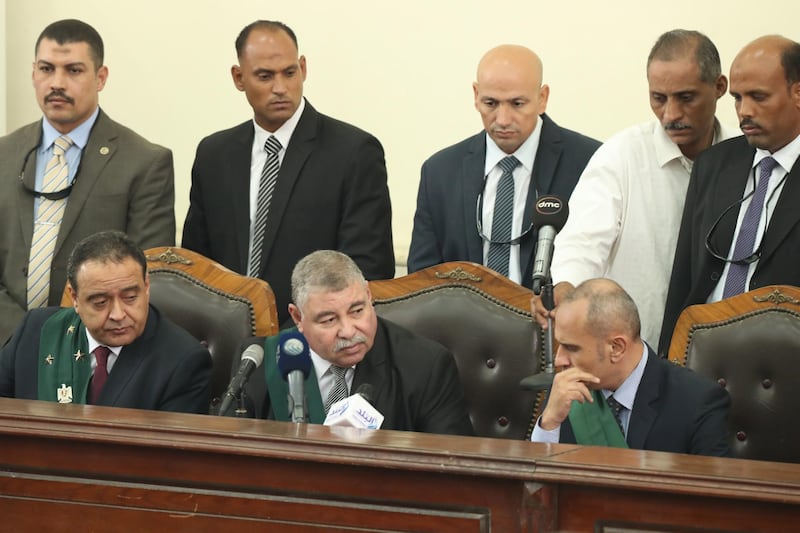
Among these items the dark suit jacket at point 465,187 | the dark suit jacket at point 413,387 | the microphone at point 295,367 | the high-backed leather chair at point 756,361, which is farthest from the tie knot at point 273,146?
the microphone at point 295,367

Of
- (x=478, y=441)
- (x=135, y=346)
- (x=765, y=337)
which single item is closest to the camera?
(x=478, y=441)

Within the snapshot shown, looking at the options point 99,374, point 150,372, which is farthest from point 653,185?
point 99,374

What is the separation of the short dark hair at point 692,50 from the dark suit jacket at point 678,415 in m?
1.08

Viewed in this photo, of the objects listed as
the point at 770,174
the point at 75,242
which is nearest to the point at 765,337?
the point at 770,174

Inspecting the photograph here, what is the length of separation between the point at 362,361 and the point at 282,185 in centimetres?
95

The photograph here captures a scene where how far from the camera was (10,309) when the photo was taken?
4.07 meters

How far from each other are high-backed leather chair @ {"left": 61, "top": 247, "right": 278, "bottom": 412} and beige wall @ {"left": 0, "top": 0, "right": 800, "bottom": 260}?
1.84 m

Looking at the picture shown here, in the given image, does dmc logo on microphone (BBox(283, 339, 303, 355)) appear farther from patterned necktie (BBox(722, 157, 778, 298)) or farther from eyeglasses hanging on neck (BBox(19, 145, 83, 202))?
eyeglasses hanging on neck (BBox(19, 145, 83, 202))

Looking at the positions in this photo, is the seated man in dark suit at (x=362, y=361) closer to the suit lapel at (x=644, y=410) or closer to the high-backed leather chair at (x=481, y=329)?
the high-backed leather chair at (x=481, y=329)

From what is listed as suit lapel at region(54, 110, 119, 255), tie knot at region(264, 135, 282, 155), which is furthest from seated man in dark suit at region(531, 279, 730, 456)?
suit lapel at region(54, 110, 119, 255)

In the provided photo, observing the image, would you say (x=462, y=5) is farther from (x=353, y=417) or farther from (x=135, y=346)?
(x=353, y=417)

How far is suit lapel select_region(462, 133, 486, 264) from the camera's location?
13.1 ft

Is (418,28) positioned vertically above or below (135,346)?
above

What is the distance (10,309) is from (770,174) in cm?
214
